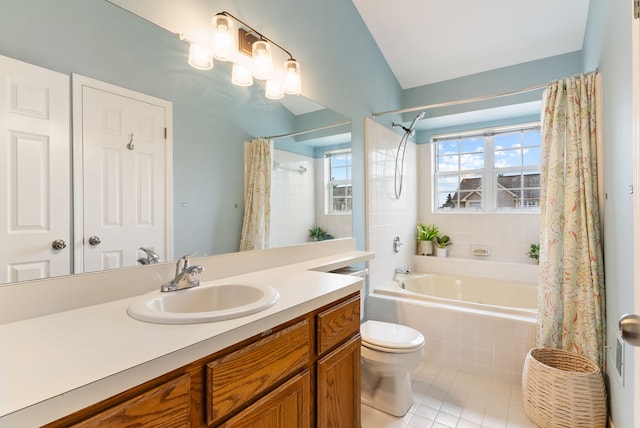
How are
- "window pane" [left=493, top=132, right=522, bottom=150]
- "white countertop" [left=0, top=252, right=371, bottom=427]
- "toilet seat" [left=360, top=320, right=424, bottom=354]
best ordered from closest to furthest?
"white countertop" [left=0, top=252, right=371, bottom=427] < "toilet seat" [left=360, top=320, right=424, bottom=354] < "window pane" [left=493, top=132, right=522, bottom=150]

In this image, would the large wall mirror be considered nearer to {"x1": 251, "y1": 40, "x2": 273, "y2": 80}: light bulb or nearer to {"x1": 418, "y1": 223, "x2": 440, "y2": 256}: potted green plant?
{"x1": 251, "y1": 40, "x2": 273, "y2": 80}: light bulb

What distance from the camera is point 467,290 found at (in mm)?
3184

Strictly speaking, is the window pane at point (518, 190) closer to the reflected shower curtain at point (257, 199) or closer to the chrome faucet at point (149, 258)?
the reflected shower curtain at point (257, 199)

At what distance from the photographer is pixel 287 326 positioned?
102 cm

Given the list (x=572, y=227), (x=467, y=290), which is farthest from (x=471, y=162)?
(x=572, y=227)

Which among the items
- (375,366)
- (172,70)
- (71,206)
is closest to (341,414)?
(375,366)

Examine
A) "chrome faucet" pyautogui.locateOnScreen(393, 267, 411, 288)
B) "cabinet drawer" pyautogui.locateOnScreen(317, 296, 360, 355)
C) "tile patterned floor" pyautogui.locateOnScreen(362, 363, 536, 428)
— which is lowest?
"tile patterned floor" pyautogui.locateOnScreen(362, 363, 536, 428)

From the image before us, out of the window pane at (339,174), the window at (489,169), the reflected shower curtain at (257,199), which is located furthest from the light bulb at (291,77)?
the window at (489,169)

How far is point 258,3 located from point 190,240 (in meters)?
1.33

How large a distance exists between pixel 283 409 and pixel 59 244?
88cm

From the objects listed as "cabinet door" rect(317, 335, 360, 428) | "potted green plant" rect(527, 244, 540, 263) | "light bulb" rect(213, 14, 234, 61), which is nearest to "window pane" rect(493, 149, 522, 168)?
"potted green plant" rect(527, 244, 540, 263)

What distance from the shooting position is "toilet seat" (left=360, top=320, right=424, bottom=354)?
68.7 inches

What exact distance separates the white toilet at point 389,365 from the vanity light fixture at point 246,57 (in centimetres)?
155

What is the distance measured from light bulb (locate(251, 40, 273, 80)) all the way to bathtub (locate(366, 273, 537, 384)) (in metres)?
1.93
